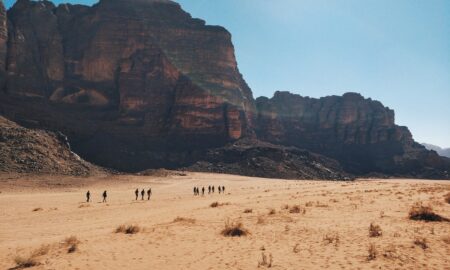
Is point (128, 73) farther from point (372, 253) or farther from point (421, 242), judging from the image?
point (372, 253)

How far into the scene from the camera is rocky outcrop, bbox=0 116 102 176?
5666cm

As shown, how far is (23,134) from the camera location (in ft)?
210

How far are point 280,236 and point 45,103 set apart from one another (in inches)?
3739

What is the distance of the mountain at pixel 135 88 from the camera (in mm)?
92981

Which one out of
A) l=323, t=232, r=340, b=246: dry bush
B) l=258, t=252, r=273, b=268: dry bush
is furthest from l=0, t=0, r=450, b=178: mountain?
l=258, t=252, r=273, b=268: dry bush

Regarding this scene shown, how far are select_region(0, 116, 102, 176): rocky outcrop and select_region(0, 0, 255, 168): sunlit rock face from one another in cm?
2231

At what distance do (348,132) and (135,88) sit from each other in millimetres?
98355

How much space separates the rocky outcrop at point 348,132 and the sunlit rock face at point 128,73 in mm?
39847

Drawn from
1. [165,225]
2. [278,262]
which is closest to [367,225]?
[278,262]

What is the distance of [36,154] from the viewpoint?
60.6m

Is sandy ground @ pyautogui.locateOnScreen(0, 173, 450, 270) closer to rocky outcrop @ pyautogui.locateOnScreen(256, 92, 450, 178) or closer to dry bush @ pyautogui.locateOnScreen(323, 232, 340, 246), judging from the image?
dry bush @ pyautogui.locateOnScreen(323, 232, 340, 246)

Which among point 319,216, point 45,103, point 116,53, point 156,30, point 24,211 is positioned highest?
point 156,30

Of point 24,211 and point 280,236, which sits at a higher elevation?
point 280,236

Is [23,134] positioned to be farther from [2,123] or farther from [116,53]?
[116,53]
